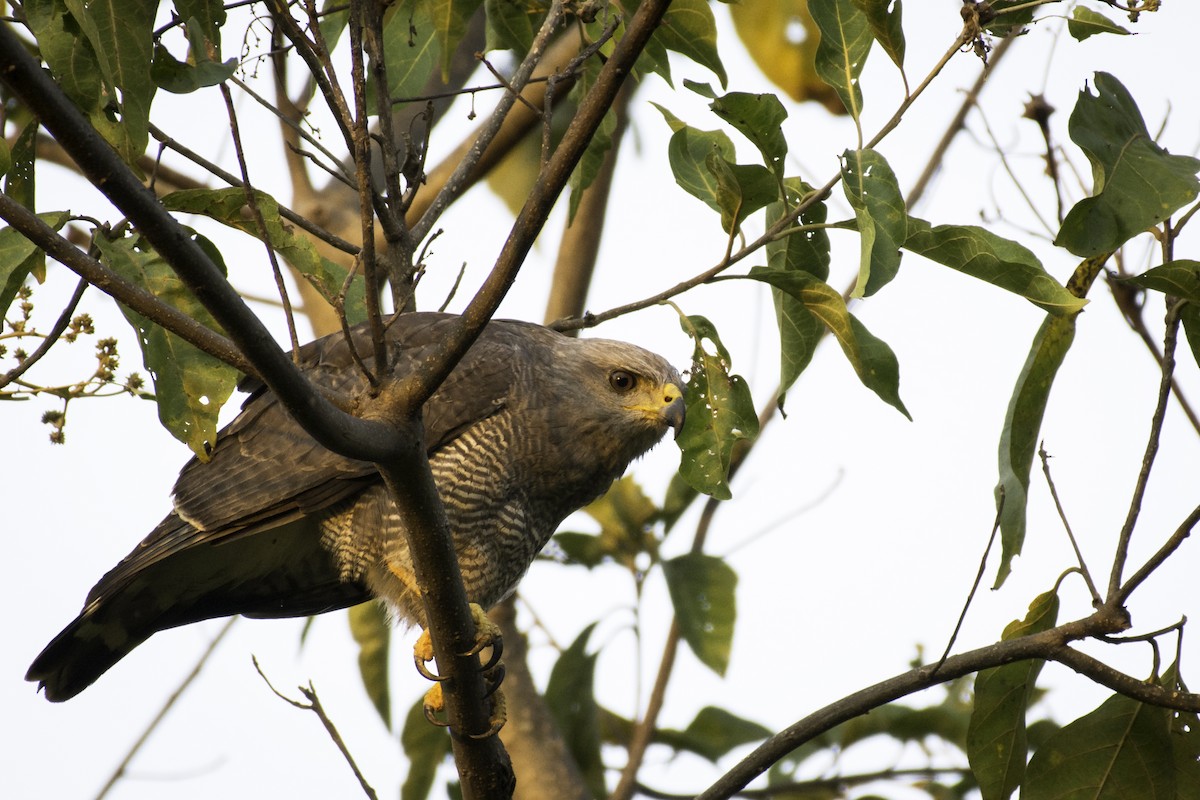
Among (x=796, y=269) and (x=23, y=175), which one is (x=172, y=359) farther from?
(x=796, y=269)

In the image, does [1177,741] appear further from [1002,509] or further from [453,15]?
[453,15]

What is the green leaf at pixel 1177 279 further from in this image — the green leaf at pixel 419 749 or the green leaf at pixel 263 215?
the green leaf at pixel 419 749

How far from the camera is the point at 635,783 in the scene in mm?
5219

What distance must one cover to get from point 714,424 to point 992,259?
3.24 feet

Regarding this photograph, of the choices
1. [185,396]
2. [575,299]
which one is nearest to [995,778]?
[185,396]

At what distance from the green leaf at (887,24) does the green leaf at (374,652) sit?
376 centimetres

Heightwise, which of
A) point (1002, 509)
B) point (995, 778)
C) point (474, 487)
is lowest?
point (995, 778)

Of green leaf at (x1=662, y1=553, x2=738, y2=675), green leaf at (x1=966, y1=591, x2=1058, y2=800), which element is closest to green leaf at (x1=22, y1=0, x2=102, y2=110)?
green leaf at (x1=966, y1=591, x2=1058, y2=800)

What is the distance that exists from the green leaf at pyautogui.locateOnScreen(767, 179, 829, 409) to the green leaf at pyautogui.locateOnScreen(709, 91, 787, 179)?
27 cm

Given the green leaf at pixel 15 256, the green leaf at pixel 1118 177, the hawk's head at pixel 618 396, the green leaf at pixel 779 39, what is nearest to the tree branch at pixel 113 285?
the green leaf at pixel 15 256

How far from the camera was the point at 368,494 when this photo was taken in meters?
4.47

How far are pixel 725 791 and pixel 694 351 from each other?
3.86ft

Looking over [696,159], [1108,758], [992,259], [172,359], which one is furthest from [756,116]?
[1108,758]

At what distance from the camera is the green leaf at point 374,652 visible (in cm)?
571
